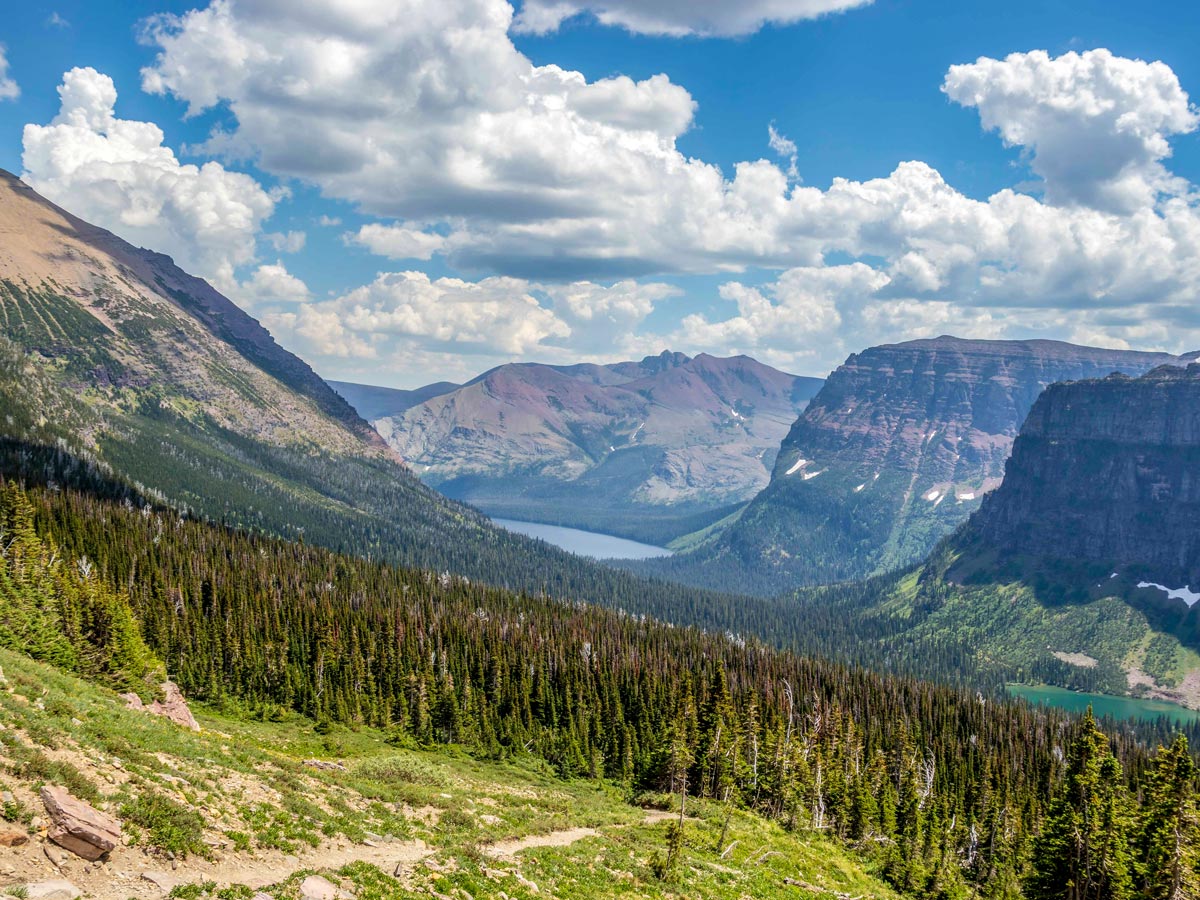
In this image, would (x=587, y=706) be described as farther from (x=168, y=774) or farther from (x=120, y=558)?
(x=168, y=774)

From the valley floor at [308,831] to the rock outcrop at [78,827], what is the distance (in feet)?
1.13

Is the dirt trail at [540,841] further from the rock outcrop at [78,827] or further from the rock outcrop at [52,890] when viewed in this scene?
the rock outcrop at [52,890]

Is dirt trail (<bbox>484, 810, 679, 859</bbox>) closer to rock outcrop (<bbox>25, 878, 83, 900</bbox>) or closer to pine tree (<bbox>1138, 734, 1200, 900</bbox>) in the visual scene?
rock outcrop (<bbox>25, 878, 83, 900</bbox>)

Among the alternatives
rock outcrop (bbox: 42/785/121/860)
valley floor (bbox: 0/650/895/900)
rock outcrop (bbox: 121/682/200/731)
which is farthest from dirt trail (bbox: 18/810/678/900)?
rock outcrop (bbox: 121/682/200/731)

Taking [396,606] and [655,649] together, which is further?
[655,649]

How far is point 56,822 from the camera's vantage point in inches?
1046

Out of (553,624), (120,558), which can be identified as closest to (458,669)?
(553,624)

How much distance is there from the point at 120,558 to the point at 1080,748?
138 metres

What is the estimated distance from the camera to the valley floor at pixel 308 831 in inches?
1105

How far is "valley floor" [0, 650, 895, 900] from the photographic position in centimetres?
2808

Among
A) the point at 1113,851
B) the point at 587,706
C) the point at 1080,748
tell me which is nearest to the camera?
the point at 1113,851

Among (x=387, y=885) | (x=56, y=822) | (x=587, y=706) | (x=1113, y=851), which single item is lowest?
(x=587, y=706)

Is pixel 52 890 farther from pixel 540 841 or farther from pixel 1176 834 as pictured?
pixel 1176 834

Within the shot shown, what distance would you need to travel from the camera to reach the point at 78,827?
86.3 ft
